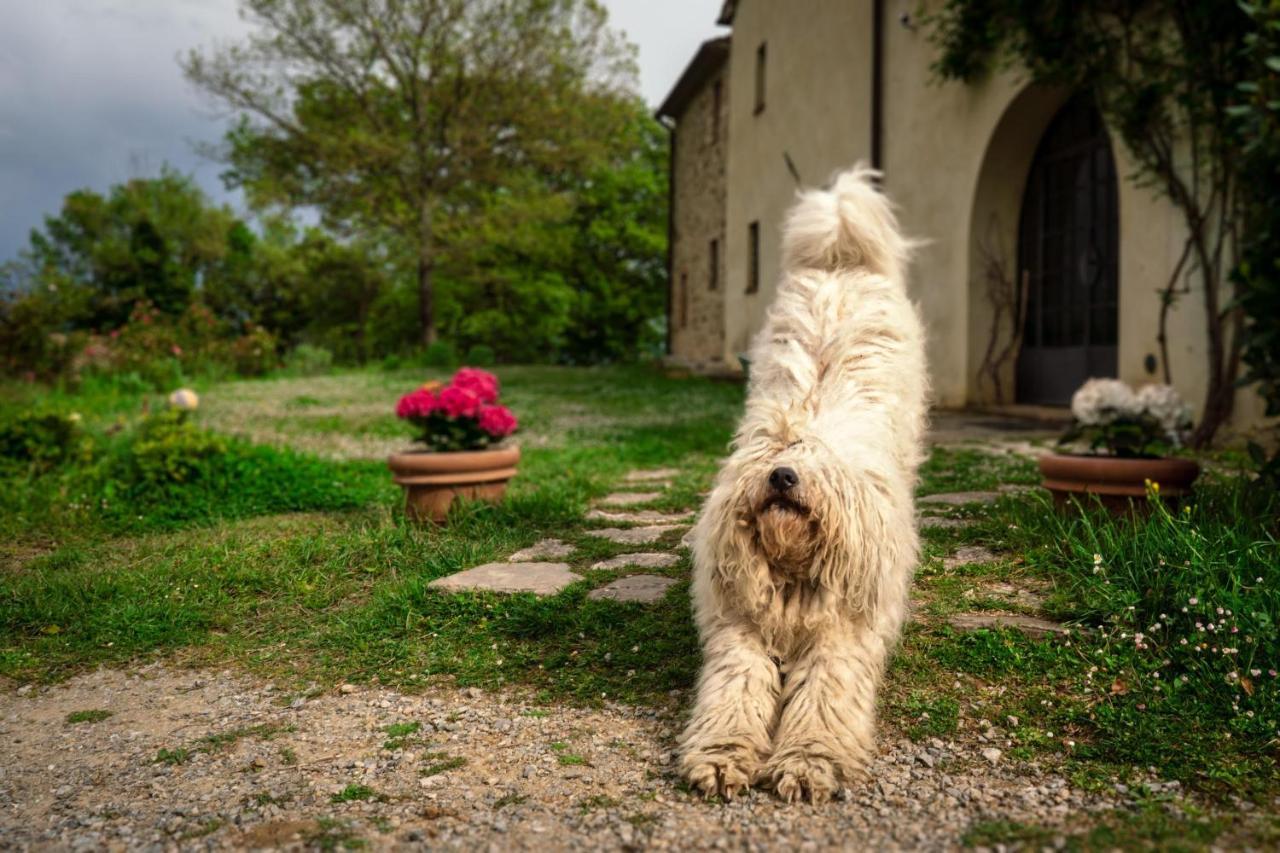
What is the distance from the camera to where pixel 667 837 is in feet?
6.49

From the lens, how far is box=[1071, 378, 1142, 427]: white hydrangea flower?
418 centimetres

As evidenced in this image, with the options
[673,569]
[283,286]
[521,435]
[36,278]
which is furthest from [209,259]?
[673,569]

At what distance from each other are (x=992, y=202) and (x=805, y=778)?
7.93 meters

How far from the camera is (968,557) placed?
3.70 m

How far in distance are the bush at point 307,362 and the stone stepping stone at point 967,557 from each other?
55.2 ft

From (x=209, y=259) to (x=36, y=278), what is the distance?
750 inches

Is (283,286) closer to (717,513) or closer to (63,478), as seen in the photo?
(63,478)

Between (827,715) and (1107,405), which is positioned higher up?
(1107,405)

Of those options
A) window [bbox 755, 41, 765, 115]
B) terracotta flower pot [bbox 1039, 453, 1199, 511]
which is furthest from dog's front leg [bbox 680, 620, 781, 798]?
window [bbox 755, 41, 765, 115]

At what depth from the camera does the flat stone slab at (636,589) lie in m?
3.44

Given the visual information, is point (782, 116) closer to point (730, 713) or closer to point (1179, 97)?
point (1179, 97)

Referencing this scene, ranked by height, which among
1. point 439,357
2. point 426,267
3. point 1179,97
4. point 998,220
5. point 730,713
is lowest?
point 730,713

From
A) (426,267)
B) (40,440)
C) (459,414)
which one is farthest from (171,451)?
(426,267)

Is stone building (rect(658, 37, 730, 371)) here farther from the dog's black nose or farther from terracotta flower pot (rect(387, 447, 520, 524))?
the dog's black nose
